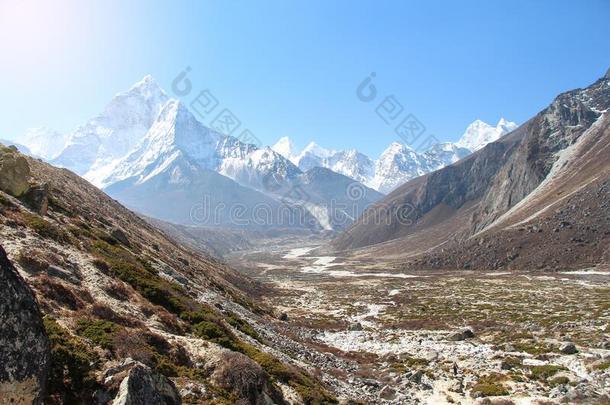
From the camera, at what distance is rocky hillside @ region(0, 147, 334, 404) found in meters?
13.0

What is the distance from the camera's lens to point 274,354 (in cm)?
3169

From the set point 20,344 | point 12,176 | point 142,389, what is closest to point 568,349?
point 142,389

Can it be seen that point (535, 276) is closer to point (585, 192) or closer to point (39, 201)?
point (585, 192)

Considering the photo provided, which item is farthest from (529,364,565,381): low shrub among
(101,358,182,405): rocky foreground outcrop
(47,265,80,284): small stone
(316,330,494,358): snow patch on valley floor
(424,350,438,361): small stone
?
(47,265,80,284): small stone

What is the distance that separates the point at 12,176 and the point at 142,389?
28510 millimetres

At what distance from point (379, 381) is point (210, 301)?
18.9 metres

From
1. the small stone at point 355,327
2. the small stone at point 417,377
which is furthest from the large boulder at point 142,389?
the small stone at point 355,327

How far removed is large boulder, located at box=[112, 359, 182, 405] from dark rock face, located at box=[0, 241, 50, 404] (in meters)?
2.32

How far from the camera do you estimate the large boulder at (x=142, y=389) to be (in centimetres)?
1377

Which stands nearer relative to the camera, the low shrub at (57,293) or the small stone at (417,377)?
the low shrub at (57,293)

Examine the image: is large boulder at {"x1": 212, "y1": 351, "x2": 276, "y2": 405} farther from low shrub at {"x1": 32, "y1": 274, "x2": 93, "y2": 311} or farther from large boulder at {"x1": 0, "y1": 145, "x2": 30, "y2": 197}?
large boulder at {"x1": 0, "y1": 145, "x2": 30, "y2": 197}

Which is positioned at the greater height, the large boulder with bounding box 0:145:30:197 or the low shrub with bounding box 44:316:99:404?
the large boulder with bounding box 0:145:30:197

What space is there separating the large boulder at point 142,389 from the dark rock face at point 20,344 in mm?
2319

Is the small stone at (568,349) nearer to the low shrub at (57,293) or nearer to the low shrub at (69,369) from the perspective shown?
the low shrub at (69,369)
